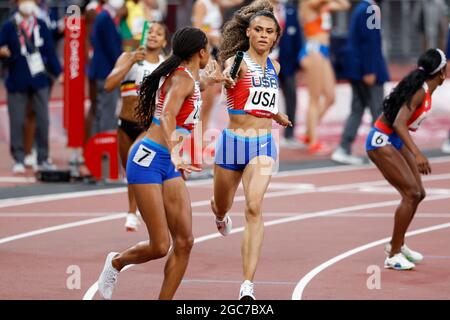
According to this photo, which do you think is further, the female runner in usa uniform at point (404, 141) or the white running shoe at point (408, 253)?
the white running shoe at point (408, 253)

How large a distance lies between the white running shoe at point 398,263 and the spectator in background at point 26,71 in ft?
23.3

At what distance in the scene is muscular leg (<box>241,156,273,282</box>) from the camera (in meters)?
9.88

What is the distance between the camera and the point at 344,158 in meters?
18.8

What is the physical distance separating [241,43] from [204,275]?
A: 2071 millimetres

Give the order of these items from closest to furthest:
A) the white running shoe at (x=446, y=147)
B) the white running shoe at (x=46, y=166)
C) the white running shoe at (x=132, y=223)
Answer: the white running shoe at (x=132, y=223)
the white running shoe at (x=46, y=166)
the white running shoe at (x=446, y=147)

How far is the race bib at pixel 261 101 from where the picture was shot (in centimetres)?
1055

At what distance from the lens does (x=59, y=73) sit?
1777 centimetres

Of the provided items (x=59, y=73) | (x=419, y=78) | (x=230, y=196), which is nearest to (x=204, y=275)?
(x=230, y=196)

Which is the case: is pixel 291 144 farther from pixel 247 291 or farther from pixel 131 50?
pixel 247 291

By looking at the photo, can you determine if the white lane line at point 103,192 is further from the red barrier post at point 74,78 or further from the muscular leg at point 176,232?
the muscular leg at point 176,232

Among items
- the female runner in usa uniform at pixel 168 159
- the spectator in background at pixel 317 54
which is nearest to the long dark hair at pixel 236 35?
the female runner in usa uniform at pixel 168 159

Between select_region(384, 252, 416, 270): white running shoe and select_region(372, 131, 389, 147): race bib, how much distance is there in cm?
105

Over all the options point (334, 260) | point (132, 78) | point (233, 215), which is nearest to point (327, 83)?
point (233, 215)
